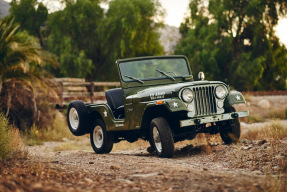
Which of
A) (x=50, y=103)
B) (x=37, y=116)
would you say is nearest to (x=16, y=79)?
(x=37, y=116)

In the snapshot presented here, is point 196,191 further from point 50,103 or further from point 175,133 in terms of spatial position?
point 50,103

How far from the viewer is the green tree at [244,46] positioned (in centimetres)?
3418

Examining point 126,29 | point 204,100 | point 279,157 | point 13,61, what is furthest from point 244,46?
point 279,157

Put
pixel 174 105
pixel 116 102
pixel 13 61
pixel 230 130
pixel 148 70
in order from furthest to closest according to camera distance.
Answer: pixel 13 61
pixel 116 102
pixel 148 70
pixel 230 130
pixel 174 105

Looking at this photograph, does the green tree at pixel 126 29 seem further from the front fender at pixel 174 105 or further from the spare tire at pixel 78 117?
the front fender at pixel 174 105

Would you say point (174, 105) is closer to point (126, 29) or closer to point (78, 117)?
point (78, 117)

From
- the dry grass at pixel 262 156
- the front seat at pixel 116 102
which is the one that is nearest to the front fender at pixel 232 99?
the dry grass at pixel 262 156

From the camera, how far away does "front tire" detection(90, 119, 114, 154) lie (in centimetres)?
988

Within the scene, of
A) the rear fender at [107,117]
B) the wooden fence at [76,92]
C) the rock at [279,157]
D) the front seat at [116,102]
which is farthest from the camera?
the wooden fence at [76,92]

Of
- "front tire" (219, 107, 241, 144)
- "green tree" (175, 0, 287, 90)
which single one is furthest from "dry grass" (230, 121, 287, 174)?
"green tree" (175, 0, 287, 90)

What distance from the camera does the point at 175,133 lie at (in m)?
8.82

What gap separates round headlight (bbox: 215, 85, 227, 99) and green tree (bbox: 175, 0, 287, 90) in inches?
1036

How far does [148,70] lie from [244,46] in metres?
28.2

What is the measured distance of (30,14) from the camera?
42969 millimetres
